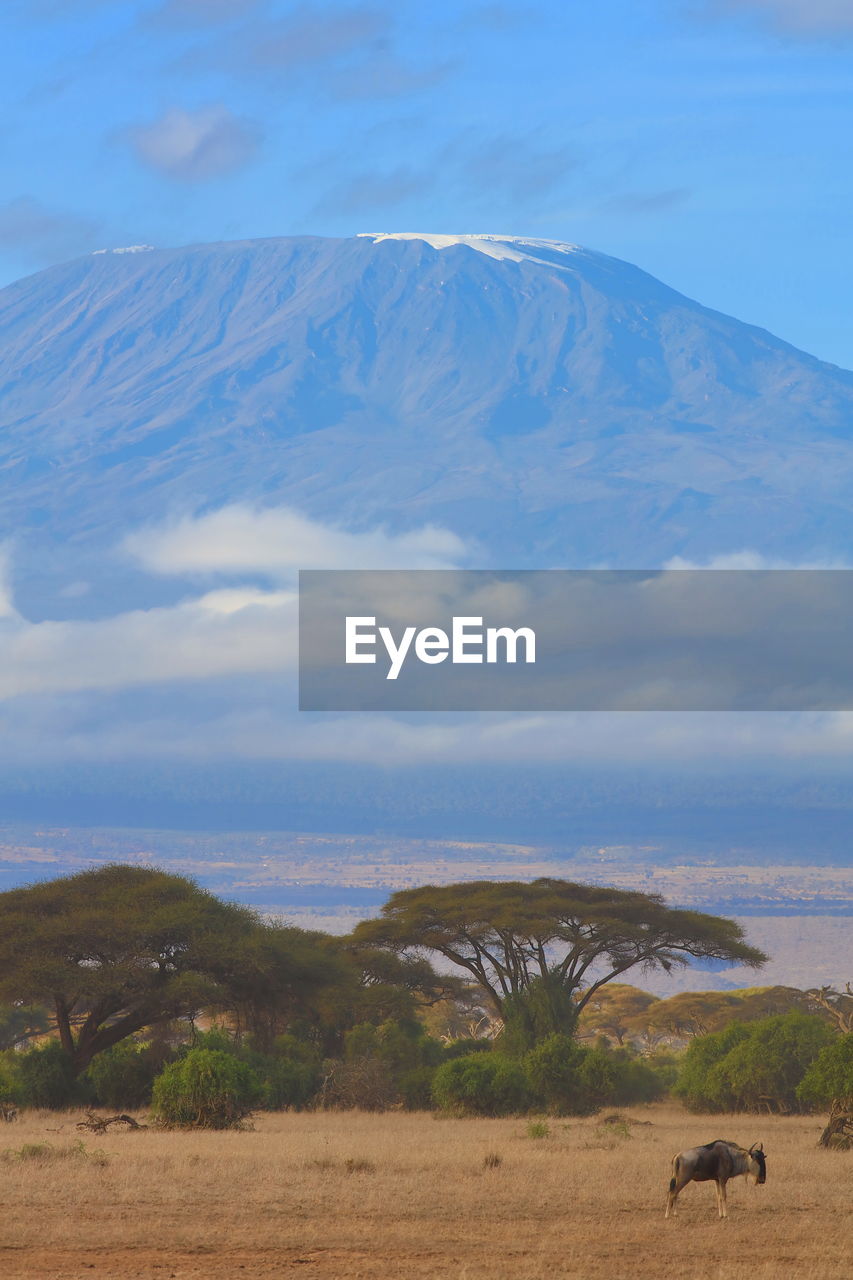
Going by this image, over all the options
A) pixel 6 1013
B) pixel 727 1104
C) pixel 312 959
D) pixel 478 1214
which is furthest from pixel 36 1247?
pixel 6 1013

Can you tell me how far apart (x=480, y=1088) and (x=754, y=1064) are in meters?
8.28

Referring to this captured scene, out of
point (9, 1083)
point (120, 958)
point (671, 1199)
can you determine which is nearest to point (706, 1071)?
point (120, 958)

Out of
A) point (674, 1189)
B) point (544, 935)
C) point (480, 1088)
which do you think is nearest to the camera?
point (674, 1189)

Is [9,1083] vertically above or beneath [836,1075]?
beneath

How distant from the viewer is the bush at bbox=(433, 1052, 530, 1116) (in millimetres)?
43281

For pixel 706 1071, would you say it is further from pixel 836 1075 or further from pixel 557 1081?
pixel 836 1075

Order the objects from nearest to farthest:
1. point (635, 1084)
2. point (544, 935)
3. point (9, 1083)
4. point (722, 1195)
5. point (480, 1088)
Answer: point (722, 1195), point (9, 1083), point (480, 1088), point (635, 1084), point (544, 935)

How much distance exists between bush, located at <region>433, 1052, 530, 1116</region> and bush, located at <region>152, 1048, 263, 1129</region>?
809 cm

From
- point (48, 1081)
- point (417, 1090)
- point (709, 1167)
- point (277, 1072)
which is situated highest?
Result: point (709, 1167)

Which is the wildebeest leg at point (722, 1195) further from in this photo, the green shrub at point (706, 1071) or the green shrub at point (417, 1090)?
the green shrub at point (706, 1071)

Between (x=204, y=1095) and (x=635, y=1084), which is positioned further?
(x=635, y=1084)

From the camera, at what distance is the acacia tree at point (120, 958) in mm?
43156

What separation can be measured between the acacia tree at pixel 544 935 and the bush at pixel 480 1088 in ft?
30.7

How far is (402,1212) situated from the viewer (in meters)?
22.0
